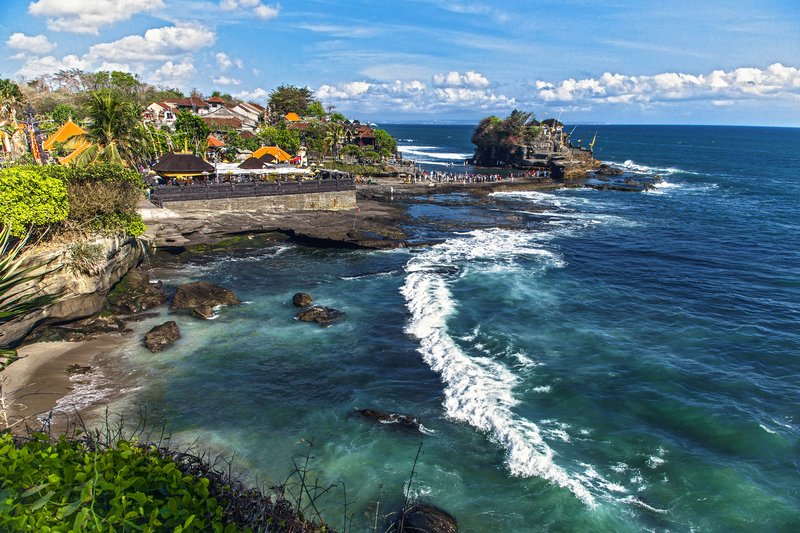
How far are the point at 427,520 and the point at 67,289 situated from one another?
776 inches

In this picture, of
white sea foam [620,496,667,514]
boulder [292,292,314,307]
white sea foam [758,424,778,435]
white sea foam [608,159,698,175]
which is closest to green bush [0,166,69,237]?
boulder [292,292,314,307]

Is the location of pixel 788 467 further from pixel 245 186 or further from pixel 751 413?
pixel 245 186

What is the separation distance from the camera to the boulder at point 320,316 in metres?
25.3

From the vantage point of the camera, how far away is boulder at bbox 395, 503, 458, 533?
11.8m

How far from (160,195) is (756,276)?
43.8 m

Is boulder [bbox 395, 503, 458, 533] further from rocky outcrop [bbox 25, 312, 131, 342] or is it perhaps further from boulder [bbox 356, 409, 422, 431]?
rocky outcrop [bbox 25, 312, 131, 342]

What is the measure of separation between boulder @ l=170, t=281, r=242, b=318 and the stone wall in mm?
14553

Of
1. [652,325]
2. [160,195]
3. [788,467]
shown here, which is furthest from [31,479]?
[160,195]

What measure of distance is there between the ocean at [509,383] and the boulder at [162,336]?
20.7 inches

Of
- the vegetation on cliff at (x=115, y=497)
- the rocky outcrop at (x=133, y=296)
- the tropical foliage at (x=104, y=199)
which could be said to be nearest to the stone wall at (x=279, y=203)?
the tropical foliage at (x=104, y=199)

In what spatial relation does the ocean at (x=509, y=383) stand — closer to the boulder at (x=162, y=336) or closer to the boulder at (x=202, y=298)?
the boulder at (x=162, y=336)

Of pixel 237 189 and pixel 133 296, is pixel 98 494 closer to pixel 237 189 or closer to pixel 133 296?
pixel 133 296

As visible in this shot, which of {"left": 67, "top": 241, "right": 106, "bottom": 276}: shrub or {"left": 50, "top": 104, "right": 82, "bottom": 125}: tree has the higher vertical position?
{"left": 50, "top": 104, "right": 82, "bottom": 125}: tree

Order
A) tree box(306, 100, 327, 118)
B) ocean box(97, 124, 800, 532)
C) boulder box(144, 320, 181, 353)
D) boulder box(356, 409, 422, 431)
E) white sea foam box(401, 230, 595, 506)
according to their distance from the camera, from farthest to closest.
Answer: tree box(306, 100, 327, 118) < boulder box(144, 320, 181, 353) < boulder box(356, 409, 422, 431) < white sea foam box(401, 230, 595, 506) < ocean box(97, 124, 800, 532)
